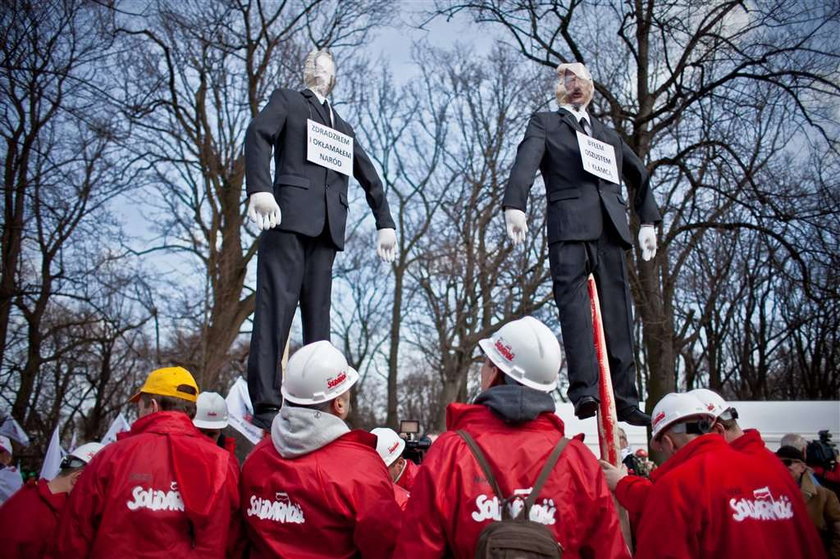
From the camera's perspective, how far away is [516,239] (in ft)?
16.9

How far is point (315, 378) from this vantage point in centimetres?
362

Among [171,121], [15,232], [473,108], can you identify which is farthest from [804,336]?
[15,232]

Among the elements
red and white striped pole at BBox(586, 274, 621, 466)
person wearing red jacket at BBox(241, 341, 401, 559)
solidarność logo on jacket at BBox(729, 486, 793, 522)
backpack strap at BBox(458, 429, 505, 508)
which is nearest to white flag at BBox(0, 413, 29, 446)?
person wearing red jacket at BBox(241, 341, 401, 559)

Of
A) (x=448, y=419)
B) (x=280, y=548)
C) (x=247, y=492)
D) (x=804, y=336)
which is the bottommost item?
(x=280, y=548)

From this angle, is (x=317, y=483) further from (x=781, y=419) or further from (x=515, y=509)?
(x=781, y=419)

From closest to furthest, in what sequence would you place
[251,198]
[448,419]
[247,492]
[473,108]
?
[448,419], [247,492], [251,198], [473,108]

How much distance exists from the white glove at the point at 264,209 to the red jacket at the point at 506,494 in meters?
2.45

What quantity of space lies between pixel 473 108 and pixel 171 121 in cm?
1034

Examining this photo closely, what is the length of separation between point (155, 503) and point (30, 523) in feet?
4.00

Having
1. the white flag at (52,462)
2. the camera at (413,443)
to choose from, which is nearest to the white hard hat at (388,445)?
the camera at (413,443)

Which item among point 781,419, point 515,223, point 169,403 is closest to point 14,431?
point 169,403

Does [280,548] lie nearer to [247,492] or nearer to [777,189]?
[247,492]

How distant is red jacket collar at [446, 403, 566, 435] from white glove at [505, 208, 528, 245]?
2.20m

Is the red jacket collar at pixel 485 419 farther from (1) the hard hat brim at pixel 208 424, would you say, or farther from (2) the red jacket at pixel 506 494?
(1) the hard hat brim at pixel 208 424
